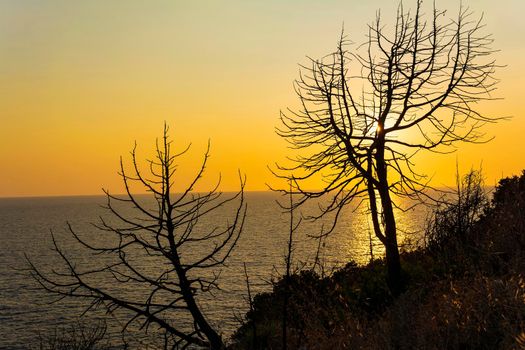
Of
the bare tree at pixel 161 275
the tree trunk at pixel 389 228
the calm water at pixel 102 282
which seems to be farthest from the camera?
the calm water at pixel 102 282

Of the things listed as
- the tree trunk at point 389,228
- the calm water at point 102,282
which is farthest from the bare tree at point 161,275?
the tree trunk at point 389,228

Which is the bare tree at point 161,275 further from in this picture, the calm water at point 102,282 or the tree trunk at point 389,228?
the tree trunk at point 389,228

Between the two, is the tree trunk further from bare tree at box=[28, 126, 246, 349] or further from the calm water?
bare tree at box=[28, 126, 246, 349]

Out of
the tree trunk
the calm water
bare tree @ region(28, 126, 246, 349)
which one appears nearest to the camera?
bare tree @ region(28, 126, 246, 349)

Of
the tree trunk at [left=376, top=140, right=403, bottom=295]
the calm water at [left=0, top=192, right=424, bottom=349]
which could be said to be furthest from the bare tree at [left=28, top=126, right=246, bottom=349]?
the tree trunk at [left=376, top=140, right=403, bottom=295]

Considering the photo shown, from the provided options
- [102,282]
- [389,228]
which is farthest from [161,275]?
[102,282]

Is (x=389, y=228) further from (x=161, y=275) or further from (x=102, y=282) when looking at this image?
(x=102, y=282)

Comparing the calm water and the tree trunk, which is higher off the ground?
the tree trunk

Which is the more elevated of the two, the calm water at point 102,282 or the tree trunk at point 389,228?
the tree trunk at point 389,228

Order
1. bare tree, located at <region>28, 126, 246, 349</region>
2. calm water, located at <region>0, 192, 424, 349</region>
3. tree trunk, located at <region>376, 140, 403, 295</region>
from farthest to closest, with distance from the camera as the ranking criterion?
1. calm water, located at <region>0, 192, 424, 349</region>
2. tree trunk, located at <region>376, 140, 403, 295</region>
3. bare tree, located at <region>28, 126, 246, 349</region>

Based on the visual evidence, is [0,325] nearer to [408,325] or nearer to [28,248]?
[408,325]

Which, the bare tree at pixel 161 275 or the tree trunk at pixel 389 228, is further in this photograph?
the tree trunk at pixel 389 228

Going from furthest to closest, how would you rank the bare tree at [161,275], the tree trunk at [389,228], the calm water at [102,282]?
the calm water at [102,282]
the tree trunk at [389,228]
the bare tree at [161,275]

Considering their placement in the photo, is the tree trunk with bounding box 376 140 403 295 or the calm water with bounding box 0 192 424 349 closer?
the tree trunk with bounding box 376 140 403 295
